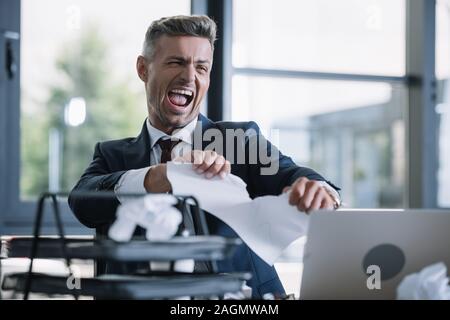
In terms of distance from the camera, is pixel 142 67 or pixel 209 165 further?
pixel 142 67

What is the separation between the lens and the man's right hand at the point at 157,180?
1199mm

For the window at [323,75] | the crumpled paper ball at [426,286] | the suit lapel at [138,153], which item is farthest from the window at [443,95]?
the crumpled paper ball at [426,286]

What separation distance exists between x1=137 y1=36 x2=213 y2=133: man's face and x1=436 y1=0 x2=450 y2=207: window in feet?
8.03

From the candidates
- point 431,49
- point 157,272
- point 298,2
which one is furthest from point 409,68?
point 157,272

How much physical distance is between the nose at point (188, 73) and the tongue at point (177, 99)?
0.05 metres

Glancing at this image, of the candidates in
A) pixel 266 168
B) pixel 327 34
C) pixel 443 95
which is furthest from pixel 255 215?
pixel 327 34

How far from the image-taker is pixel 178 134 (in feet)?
5.45

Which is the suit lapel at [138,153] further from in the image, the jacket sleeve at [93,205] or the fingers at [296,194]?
the fingers at [296,194]

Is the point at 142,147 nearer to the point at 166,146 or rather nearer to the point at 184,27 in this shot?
the point at 166,146

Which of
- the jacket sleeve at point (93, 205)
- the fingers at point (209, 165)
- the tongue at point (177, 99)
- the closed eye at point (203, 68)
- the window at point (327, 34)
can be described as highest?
the window at point (327, 34)

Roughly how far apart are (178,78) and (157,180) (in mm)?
489

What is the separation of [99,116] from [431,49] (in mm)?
1988

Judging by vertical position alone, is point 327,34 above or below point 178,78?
above
